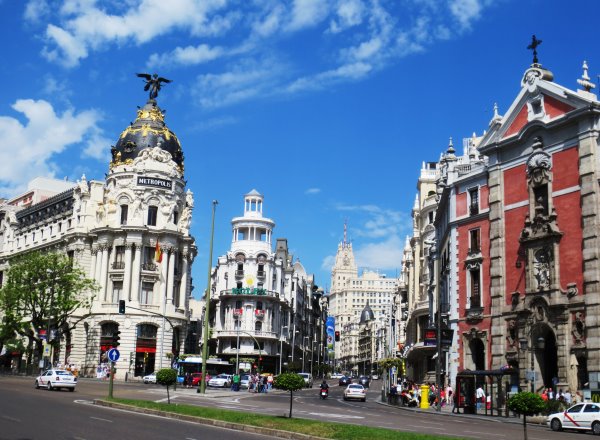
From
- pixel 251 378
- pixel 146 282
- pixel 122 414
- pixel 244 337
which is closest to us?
pixel 122 414

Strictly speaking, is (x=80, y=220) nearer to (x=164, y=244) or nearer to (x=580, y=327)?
(x=164, y=244)

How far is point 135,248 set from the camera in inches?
3214

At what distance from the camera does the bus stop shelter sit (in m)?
40.4

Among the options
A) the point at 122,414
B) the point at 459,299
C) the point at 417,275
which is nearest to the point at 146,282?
the point at 417,275

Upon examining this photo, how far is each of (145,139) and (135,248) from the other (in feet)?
44.3

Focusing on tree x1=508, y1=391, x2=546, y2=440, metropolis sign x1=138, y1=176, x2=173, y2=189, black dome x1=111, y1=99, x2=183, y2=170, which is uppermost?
black dome x1=111, y1=99, x2=183, y2=170

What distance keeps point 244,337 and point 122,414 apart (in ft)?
254

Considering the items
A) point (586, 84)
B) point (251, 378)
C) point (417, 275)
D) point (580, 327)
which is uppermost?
point (586, 84)

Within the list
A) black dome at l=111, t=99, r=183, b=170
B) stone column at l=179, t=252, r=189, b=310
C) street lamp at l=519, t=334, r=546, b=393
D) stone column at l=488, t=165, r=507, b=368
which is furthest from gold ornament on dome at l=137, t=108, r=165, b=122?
street lamp at l=519, t=334, r=546, b=393

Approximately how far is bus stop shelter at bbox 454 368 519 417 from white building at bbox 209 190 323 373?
57.9 m

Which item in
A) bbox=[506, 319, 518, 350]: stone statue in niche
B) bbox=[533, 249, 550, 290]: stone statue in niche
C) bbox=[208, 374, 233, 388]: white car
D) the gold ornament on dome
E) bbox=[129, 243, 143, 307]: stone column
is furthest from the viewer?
the gold ornament on dome

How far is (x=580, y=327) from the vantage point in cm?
3931

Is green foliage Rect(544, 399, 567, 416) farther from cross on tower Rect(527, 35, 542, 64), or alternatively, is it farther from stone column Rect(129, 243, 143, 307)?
stone column Rect(129, 243, 143, 307)

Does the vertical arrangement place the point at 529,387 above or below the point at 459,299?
below
